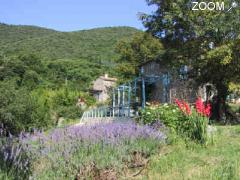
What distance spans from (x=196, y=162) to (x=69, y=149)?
2.20 m

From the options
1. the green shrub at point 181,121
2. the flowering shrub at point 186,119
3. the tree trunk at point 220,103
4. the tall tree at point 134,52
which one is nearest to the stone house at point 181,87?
the tree trunk at point 220,103

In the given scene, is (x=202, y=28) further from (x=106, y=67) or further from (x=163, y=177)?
(x=106, y=67)

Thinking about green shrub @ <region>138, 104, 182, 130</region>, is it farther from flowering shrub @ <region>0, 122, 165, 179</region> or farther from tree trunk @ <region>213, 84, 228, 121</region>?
tree trunk @ <region>213, 84, 228, 121</region>

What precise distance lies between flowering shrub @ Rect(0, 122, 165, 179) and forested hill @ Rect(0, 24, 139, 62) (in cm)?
7538

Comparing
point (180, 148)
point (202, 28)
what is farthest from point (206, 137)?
point (202, 28)

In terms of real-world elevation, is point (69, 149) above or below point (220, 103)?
below

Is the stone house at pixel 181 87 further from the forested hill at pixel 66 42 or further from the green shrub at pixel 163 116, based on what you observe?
the forested hill at pixel 66 42

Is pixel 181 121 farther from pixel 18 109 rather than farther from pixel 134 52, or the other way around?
pixel 134 52

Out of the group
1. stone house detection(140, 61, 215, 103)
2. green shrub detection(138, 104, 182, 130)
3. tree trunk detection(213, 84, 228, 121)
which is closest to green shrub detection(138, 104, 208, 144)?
green shrub detection(138, 104, 182, 130)

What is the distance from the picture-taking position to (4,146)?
5629mm

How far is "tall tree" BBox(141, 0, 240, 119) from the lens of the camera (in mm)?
16438

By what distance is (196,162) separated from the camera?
723cm

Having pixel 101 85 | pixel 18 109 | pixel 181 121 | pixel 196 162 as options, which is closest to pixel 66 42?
pixel 101 85

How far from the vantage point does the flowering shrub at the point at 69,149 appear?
544 centimetres
